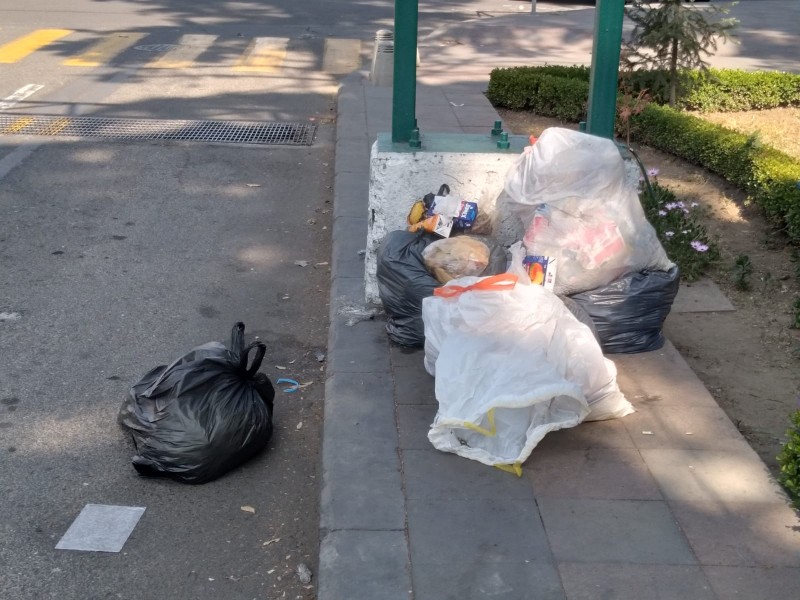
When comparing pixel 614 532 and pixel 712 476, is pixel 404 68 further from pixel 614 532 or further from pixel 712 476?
pixel 614 532

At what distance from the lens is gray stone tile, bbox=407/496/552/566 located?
3.42 metres

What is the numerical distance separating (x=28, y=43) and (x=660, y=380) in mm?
12776

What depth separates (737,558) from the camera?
11.2ft

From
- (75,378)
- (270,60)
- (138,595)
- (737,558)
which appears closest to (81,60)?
(270,60)

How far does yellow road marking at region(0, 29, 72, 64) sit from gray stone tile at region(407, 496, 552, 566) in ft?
38.4

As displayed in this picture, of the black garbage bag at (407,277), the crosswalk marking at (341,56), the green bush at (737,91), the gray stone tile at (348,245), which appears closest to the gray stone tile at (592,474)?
the black garbage bag at (407,277)

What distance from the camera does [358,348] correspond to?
5.09m

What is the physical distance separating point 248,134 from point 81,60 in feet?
15.4

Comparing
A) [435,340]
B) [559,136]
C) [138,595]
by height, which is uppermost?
[559,136]

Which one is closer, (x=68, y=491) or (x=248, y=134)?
(x=68, y=491)

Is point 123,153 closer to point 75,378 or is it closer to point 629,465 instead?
point 75,378

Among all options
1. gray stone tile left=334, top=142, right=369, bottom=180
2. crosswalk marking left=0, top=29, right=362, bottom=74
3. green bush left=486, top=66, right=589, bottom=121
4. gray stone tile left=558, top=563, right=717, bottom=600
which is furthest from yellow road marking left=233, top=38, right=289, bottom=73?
gray stone tile left=558, top=563, right=717, bottom=600

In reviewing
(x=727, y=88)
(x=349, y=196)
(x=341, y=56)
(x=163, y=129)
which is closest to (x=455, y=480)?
(x=349, y=196)

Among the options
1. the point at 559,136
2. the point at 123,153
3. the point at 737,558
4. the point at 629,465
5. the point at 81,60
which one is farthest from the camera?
the point at 81,60
